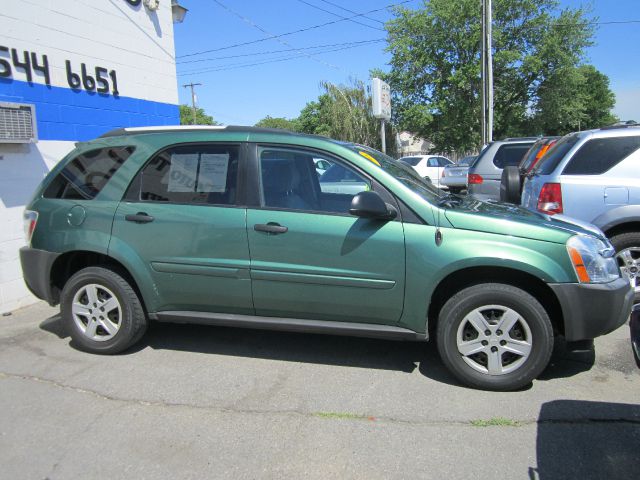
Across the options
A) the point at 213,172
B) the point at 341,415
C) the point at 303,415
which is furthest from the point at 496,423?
the point at 213,172

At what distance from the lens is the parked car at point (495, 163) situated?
32.4 feet

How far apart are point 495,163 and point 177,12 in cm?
639

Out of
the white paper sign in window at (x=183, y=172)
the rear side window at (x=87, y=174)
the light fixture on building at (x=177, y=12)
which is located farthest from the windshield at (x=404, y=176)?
the light fixture on building at (x=177, y=12)

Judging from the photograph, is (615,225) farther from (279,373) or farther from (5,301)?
(5,301)

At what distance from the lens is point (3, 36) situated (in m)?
5.65

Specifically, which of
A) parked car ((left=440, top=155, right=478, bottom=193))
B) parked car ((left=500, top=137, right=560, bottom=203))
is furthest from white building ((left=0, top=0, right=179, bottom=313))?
parked car ((left=440, top=155, right=478, bottom=193))

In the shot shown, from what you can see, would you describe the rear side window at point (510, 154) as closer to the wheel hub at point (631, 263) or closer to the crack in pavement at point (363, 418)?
the wheel hub at point (631, 263)

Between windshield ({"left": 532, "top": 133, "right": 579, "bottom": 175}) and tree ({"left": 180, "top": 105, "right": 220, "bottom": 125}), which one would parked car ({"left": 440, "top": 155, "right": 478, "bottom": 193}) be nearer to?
windshield ({"left": 532, "top": 133, "right": 579, "bottom": 175})

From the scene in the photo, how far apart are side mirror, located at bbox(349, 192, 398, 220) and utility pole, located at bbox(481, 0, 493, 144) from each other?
59.0 ft

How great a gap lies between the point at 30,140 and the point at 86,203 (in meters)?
2.15

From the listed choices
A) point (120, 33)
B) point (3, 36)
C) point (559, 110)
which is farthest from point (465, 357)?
point (559, 110)

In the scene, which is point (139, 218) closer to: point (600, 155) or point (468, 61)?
point (600, 155)

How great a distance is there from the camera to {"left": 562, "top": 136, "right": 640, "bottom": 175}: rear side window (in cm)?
545

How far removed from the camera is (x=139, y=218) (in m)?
4.15
